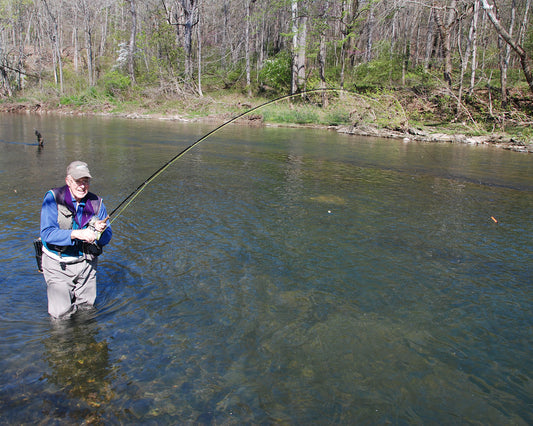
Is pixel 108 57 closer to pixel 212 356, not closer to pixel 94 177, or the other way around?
pixel 94 177

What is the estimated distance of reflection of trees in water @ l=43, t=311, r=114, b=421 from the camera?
3783 mm

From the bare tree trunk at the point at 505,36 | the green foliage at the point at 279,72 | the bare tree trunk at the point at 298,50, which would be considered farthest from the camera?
the green foliage at the point at 279,72

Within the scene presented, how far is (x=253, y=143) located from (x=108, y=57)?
4164 cm

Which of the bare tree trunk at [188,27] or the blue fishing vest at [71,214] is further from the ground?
the bare tree trunk at [188,27]

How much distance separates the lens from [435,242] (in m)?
7.89

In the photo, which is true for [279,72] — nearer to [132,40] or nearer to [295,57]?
[295,57]

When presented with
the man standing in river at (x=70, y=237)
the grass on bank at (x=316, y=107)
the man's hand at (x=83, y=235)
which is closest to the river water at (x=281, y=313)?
the man standing in river at (x=70, y=237)

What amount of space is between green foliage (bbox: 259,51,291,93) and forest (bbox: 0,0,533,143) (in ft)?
0.35

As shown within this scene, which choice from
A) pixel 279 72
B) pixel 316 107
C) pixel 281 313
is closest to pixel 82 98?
pixel 279 72

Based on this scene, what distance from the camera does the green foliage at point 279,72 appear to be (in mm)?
38719

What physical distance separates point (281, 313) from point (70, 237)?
259 centimetres

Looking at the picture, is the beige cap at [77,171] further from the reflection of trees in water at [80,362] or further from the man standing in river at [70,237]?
the reflection of trees in water at [80,362]

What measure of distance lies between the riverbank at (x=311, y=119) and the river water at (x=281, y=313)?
9.33 m

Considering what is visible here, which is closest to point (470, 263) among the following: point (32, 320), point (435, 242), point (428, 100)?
point (435, 242)
